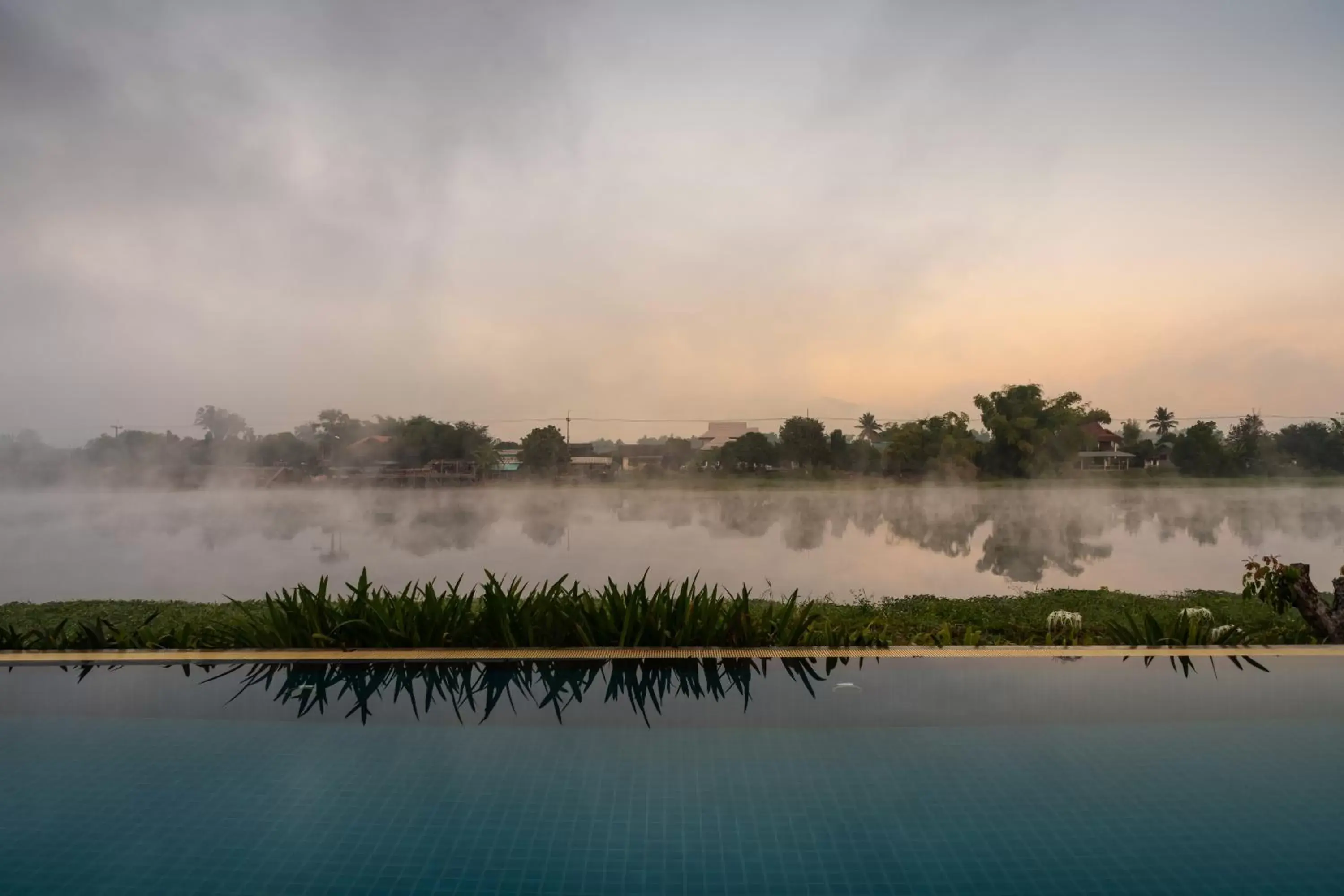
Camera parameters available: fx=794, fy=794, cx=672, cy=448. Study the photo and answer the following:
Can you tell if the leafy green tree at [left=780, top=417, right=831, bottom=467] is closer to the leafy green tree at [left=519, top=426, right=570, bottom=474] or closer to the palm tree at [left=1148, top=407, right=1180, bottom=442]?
the leafy green tree at [left=519, top=426, right=570, bottom=474]

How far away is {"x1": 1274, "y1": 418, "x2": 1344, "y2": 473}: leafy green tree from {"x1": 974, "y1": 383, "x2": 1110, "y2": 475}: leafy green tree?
22.2 ft

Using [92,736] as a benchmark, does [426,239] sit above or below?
above

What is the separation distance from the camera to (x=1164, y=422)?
42062mm

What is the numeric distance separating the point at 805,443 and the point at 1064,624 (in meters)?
21.3

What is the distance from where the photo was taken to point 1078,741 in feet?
8.15

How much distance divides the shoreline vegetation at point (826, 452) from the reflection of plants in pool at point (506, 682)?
19.1 meters

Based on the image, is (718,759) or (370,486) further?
(370,486)

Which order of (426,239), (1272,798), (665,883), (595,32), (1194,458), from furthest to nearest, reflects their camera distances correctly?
(1194,458)
(426,239)
(595,32)
(1272,798)
(665,883)

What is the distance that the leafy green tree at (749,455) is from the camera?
2527cm

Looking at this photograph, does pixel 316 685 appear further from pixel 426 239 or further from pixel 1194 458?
pixel 1194 458

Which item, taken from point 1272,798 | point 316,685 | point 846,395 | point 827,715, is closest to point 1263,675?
point 1272,798

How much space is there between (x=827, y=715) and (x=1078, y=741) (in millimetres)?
775

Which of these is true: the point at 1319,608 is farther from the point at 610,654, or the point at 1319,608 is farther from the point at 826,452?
the point at 826,452

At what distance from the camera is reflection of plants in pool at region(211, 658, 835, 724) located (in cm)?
284
